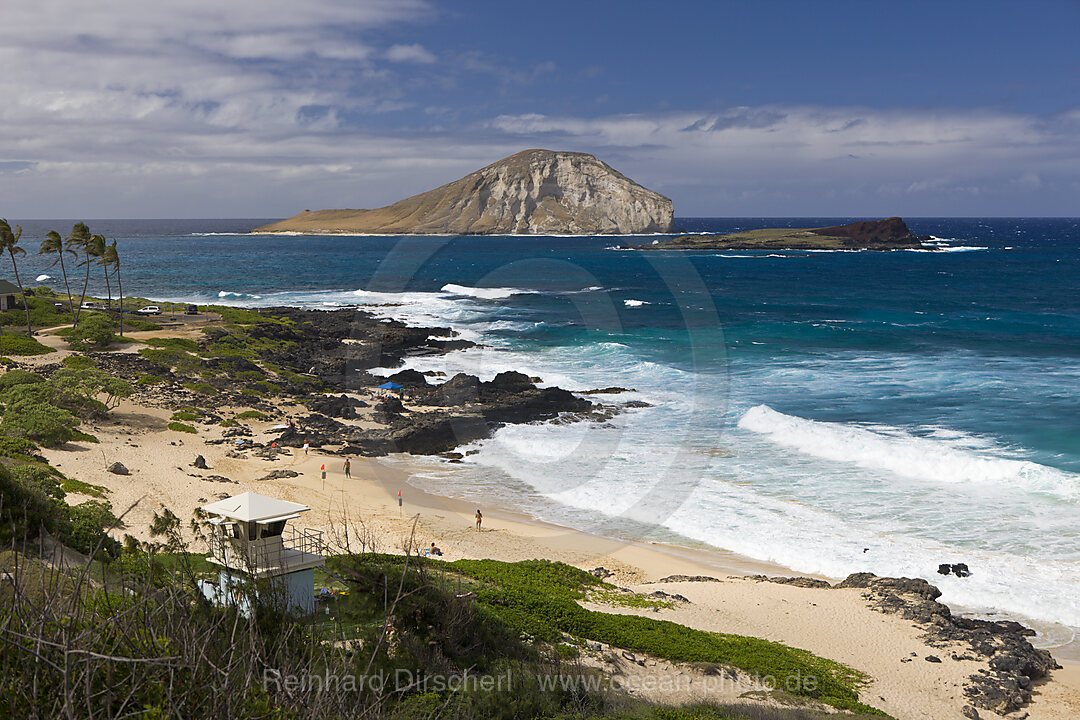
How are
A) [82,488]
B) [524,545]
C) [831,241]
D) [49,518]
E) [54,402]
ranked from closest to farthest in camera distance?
[49,518]
[82,488]
[524,545]
[54,402]
[831,241]

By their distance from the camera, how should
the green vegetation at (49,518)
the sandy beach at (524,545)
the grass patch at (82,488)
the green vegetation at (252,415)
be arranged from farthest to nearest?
the green vegetation at (252,415) → the grass patch at (82,488) → the sandy beach at (524,545) → the green vegetation at (49,518)

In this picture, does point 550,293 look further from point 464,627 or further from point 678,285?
point 464,627

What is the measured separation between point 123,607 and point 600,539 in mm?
15839

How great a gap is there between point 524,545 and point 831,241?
139 meters

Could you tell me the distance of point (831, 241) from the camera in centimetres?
14438

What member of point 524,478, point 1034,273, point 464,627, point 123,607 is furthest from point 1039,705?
point 1034,273

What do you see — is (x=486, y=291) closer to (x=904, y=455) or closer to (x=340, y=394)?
(x=340, y=394)

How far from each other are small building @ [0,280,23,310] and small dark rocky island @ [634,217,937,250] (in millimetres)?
114982

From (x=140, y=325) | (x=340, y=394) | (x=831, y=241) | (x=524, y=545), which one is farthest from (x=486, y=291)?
(x=831, y=241)

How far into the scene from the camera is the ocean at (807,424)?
19781 mm

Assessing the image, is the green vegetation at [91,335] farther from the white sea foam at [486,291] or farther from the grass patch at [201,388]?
the white sea foam at [486,291]

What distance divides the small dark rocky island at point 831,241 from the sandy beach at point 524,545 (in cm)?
12815

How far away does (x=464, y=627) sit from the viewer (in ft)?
34.5

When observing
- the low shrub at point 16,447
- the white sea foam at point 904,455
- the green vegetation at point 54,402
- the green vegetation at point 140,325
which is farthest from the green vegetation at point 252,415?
the white sea foam at point 904,455
